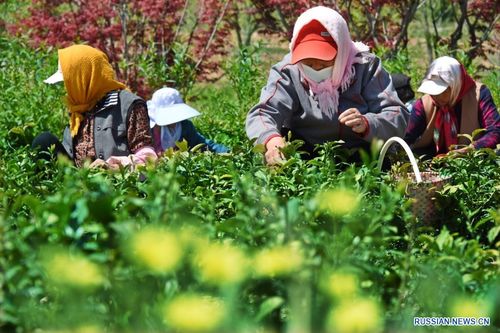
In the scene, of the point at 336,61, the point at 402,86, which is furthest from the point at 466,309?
the point at 402,86

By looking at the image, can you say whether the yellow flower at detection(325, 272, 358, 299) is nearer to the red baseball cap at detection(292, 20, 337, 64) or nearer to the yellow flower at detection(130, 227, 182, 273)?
the yellow flower at detection(130, 227, 182, 273)

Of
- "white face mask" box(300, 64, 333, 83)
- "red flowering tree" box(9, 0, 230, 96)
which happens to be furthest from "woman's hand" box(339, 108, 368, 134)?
"red flowering tree" box(9, 0, 230, 96)

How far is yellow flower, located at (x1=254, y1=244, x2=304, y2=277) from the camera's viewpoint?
1594mm

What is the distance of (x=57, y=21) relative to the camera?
9000 millimetres

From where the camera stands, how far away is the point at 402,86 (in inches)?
243

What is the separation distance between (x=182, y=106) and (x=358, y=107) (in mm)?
1702

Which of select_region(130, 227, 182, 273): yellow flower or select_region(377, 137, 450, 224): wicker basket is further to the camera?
select_region(377, 137, 450, 224): wicker basket

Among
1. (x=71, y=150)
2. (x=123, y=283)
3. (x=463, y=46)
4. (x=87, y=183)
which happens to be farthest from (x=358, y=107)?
(x=463, y=46)

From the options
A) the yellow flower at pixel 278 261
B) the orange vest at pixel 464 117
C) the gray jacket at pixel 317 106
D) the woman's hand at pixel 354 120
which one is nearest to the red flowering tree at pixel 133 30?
the orange vest at pixel 464 117

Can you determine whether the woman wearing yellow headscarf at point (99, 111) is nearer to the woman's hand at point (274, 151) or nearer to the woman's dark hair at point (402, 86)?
the woman's hand at point (274, 151)

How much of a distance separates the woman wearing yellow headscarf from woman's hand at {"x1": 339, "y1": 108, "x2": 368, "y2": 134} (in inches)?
42.3

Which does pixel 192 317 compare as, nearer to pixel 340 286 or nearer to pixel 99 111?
pixel 340 286

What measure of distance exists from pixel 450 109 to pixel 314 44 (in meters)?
1.57

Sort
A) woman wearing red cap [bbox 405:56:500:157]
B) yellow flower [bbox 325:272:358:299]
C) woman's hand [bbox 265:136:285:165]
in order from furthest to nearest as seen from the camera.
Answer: woman wearing red cap [bbox 405:56:500:157]
woman's hand [bbox 265:136:285:165]
yellow flower [bbox 325:272:358:299]
